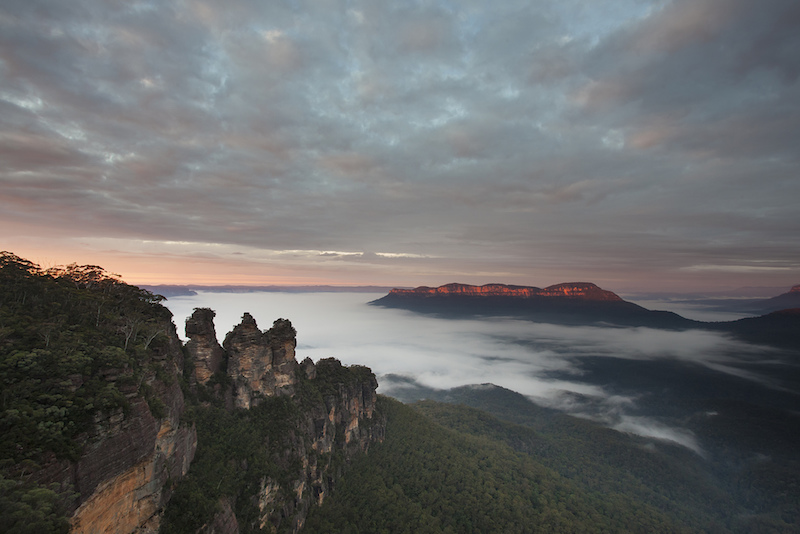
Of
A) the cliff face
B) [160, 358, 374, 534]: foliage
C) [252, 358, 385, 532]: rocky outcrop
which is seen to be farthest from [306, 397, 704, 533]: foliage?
the cliff face

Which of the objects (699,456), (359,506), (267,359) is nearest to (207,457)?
(267,359)

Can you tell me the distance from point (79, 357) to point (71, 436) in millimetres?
5189

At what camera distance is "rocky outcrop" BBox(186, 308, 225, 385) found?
44.8 meters

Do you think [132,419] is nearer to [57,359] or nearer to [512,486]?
[57,359]

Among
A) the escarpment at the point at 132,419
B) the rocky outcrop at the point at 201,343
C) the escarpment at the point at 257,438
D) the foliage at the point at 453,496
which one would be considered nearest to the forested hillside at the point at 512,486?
the foliage at the point at 453,496

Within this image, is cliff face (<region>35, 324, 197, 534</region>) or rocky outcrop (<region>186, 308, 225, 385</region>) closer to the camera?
cliff face (<region>35, 324, 197, 534</region>)

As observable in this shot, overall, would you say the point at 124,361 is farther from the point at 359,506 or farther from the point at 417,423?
the point at 417,423

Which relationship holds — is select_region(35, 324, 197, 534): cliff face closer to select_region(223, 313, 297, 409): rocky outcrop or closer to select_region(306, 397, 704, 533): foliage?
select_region(223, 313, 297, 409): rocky outcrop

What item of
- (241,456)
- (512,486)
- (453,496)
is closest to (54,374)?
(241,456)

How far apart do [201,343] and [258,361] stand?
959 centimetres

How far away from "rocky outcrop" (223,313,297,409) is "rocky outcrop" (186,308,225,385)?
3.49 m

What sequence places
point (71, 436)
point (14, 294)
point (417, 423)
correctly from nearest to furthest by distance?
point (71, 436) → point (14, 294) → point (417, 423)

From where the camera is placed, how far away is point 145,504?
22906 mm

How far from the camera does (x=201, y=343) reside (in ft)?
149
